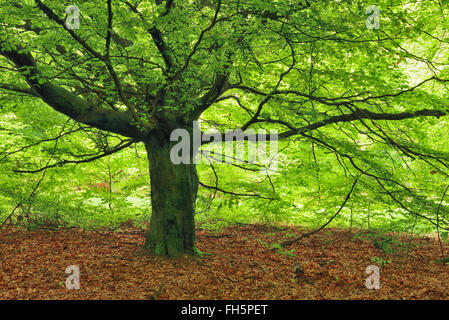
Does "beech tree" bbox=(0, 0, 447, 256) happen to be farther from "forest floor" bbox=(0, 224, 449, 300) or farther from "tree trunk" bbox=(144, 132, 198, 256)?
"forest floor" bbox=(0, 224, 449, 300)

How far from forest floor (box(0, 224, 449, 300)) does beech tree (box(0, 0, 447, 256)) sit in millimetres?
923

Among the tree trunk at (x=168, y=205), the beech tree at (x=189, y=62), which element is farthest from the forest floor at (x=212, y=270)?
the beech tree at (x=189, y=62)

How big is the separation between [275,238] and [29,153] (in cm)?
734

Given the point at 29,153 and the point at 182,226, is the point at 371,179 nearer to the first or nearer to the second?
the point at 182,226

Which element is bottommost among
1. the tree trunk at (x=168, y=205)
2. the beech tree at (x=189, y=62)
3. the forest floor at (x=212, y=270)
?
the forest floor at (x=212, y=270)

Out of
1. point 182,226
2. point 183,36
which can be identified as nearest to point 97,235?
point 182,226

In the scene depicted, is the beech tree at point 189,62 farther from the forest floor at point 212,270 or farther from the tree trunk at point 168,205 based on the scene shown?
the forest floor at point 212,270

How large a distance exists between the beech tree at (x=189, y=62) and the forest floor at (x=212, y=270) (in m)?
0.92

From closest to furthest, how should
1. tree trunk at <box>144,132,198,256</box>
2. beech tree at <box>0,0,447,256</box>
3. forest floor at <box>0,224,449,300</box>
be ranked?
beech tree at <box>0,0,447,256</box> < forest floor at <box>0,224,449,300</box> < tree trunk at <box>144,132,198,256</box>

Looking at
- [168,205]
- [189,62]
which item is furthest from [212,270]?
[189,62]


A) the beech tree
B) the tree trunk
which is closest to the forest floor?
the tree trunk

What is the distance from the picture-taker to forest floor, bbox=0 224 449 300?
476 cm

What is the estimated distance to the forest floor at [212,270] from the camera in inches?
187

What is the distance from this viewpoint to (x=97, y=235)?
340 inches
